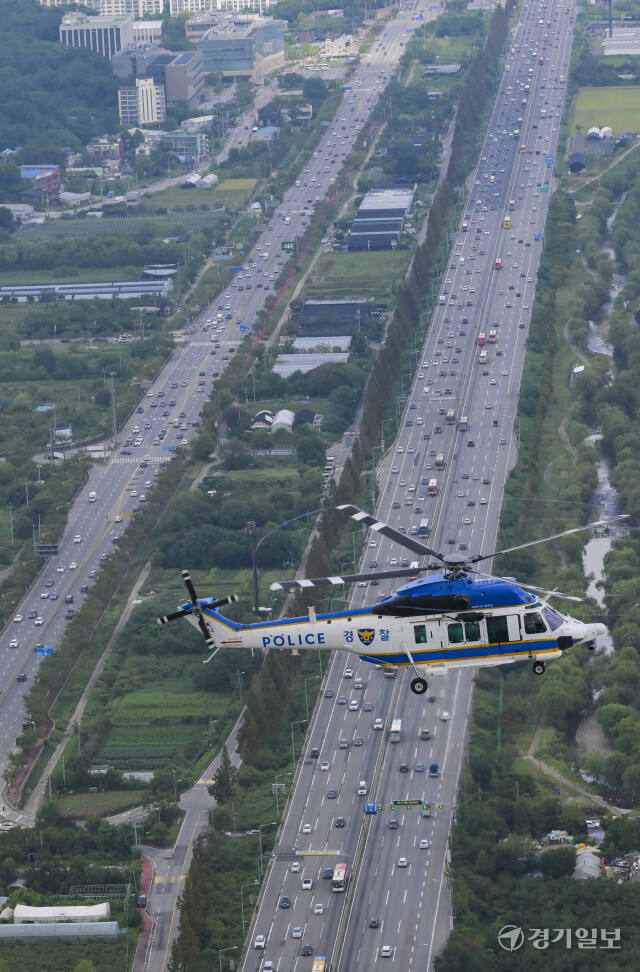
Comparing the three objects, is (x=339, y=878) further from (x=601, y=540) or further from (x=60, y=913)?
(x=601, y=540)

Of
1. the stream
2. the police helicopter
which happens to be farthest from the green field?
the police helicopter

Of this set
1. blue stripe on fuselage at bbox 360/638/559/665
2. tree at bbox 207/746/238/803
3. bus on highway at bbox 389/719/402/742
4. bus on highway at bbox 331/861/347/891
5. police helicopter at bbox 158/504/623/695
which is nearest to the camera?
police helicopter at bbox 158/504/623/695

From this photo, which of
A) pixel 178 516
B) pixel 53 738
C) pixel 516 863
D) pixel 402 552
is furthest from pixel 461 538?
pixel 516 863

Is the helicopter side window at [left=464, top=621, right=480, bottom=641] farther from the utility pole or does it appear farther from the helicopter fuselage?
the utility pole

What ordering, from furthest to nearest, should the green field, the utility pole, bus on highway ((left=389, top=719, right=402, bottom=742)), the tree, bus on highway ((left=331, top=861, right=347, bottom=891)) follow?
1. the utility pole
2. bus on highway ((left=389, top=719, right=402, bottom=742))
3. the green field
4. the tree
5. bus on highway ((left=331, top=861, right=347, bottom=891))

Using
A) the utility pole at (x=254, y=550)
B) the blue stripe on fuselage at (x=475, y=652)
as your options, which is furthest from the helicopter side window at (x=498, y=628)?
the utility pole at (x=254, y=550)

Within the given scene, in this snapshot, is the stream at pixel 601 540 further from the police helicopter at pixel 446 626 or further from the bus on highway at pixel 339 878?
the police helicopter at pixel 446 626

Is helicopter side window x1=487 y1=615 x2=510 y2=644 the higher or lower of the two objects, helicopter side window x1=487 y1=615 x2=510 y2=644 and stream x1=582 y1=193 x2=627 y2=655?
the higher
